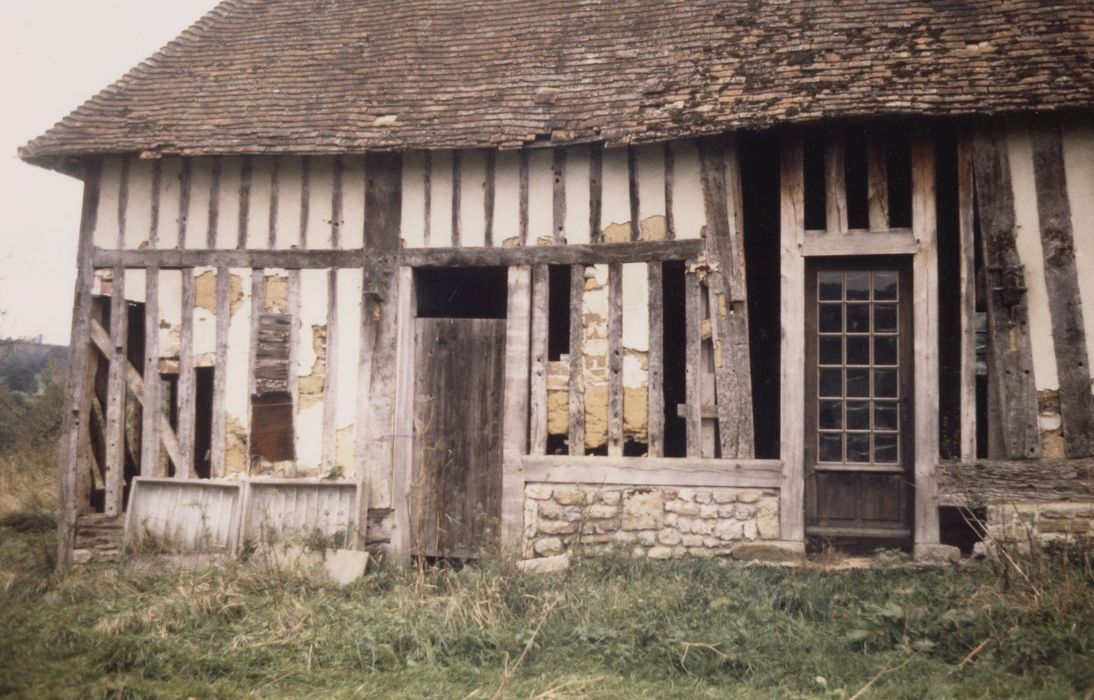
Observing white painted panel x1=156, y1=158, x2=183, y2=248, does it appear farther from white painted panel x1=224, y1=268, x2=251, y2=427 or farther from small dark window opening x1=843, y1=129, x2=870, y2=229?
small dark window opening x1=843, y1=129, x2=870, y2=229

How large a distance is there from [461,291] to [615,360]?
2.15 meters

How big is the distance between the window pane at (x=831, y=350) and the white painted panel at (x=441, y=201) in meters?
3.31

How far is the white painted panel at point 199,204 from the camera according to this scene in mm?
7031

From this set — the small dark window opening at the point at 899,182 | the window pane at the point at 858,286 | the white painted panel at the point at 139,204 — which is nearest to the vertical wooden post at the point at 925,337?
the small dark window opening at the point at 899,182

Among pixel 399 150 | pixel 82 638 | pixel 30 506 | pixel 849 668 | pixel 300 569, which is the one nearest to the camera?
pixel 849 668

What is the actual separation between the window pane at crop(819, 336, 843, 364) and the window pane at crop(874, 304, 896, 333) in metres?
0.31

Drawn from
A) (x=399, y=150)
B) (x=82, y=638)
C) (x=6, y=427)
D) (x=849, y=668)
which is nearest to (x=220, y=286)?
(x=399, y=150)

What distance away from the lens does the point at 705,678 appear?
4105mm

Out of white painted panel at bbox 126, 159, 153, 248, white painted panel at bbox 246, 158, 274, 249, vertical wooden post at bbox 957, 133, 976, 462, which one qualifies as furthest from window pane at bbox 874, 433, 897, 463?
white painted panel at bbox 126, 159, 153, 248

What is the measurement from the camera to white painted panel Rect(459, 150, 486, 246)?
6.66m

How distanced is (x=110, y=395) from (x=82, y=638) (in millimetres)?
3011

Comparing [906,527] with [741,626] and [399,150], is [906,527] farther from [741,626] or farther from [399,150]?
[399,150]

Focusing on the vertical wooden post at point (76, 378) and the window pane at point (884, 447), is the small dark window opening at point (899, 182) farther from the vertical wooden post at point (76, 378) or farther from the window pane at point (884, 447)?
the vertical wooden post at point (76, 378)

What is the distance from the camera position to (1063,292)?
5660mm
